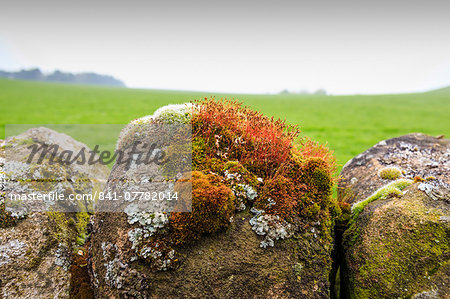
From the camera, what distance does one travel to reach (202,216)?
353 centimetres

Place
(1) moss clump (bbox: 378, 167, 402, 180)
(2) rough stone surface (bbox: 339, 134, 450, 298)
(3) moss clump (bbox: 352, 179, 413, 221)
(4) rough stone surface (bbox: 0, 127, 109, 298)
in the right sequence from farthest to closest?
(1) moss clump (bbox: 378, 167, 402, 180) < (3) moss clump (bbox: 352, 179, 413, 221) < (4) rough stone surface (bbox: 0, 127, 109, 298) < (2) rough stone surface (bbox: 339, 134, 450, 298)

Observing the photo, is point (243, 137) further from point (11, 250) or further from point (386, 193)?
point (11, 250)

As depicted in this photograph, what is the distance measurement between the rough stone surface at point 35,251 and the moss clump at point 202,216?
234 centimetres

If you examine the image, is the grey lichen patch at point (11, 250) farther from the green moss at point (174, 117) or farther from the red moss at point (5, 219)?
the green moss at point (174, 117)

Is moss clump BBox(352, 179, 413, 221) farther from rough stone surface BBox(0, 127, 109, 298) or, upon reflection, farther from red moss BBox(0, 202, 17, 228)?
red moss BBox(0, 202, 17, 228)

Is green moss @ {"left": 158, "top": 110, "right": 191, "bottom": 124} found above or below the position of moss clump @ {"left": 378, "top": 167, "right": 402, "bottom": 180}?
above

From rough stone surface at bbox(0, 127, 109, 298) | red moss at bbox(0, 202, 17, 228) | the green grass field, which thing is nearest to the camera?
rough stone surface at bbox(0, 127, 109, 298)

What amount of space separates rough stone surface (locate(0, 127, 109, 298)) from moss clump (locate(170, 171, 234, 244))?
2335mm

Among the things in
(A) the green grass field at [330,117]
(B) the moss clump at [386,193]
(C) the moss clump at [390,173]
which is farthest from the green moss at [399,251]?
(A) the green grass field at [330,117]

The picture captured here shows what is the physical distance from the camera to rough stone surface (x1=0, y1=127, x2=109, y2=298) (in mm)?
3947

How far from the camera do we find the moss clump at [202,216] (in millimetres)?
3512

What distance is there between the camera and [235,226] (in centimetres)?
370

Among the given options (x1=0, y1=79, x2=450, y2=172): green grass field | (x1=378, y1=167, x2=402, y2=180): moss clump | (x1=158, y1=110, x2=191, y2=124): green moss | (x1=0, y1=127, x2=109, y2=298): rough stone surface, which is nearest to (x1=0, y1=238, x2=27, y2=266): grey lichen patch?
(x1=0, y1=127, x2=109, y2=298): rough stone surface

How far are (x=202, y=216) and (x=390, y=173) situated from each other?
428cm
